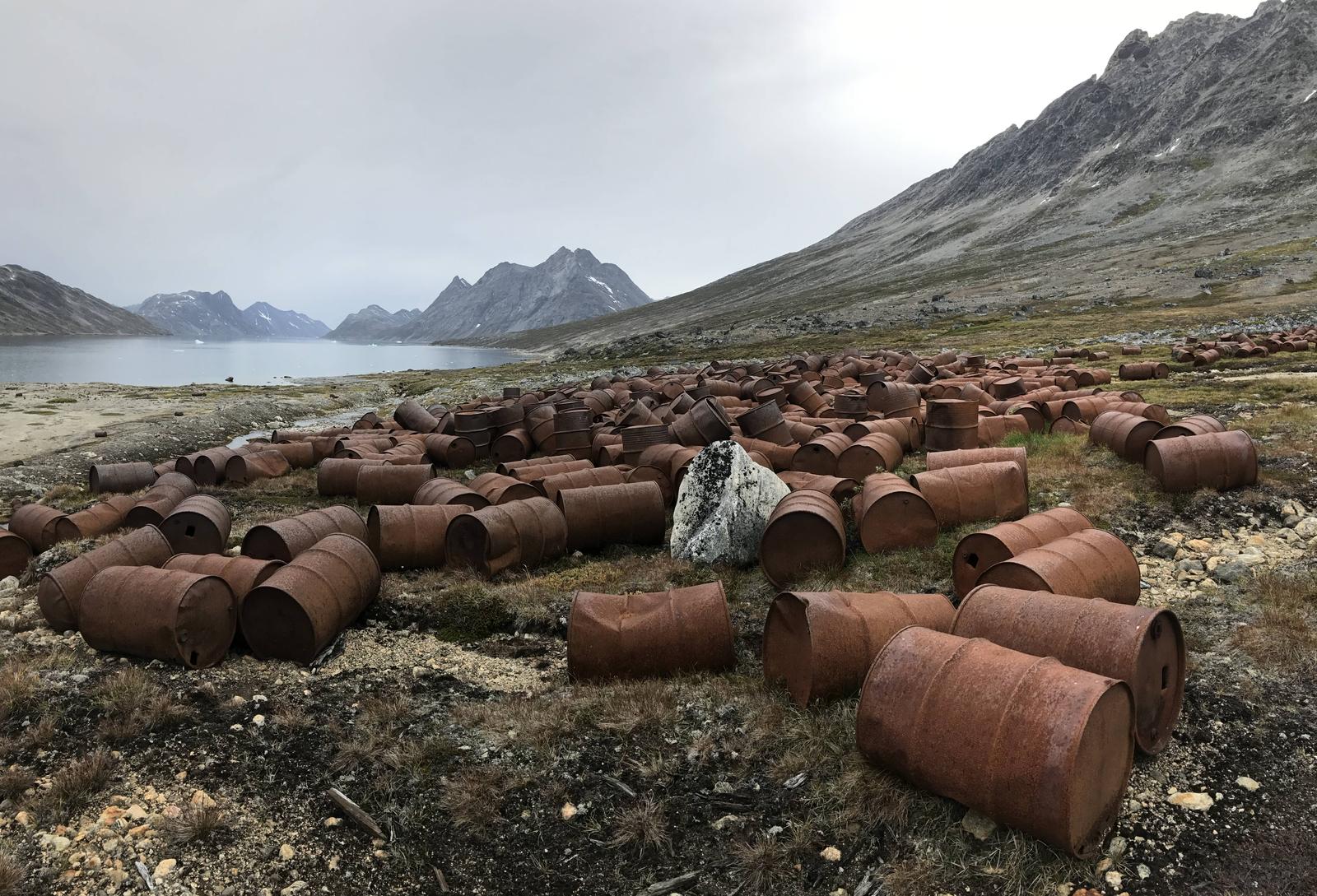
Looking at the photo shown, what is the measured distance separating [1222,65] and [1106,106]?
67.5 feet

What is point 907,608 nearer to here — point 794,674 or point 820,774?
point 794,674

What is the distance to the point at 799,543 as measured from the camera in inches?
308

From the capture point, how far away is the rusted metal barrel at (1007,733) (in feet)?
11.7

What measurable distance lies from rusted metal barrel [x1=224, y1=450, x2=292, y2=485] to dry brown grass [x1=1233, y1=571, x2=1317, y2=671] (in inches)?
653

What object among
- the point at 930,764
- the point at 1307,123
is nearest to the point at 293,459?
the point at 930,764

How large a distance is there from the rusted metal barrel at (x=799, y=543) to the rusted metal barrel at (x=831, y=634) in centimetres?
187

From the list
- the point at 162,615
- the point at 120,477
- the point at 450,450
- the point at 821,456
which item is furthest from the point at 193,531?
the point at 821,456

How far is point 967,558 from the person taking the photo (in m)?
6.89

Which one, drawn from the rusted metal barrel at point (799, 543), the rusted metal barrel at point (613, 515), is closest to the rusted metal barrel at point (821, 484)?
the rusted metal barrel at point (799, 543)

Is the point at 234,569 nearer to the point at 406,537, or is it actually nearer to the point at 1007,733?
the point at 406,537

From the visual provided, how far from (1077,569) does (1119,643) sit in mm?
1573

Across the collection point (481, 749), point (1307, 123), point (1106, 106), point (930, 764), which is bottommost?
point (481, 749)

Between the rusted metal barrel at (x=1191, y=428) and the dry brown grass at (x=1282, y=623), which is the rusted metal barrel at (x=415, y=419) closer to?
the rusted metal barrel at (x=1191, y=428)

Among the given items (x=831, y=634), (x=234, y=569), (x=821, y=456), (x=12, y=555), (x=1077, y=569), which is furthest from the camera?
(x=821, y=456)
